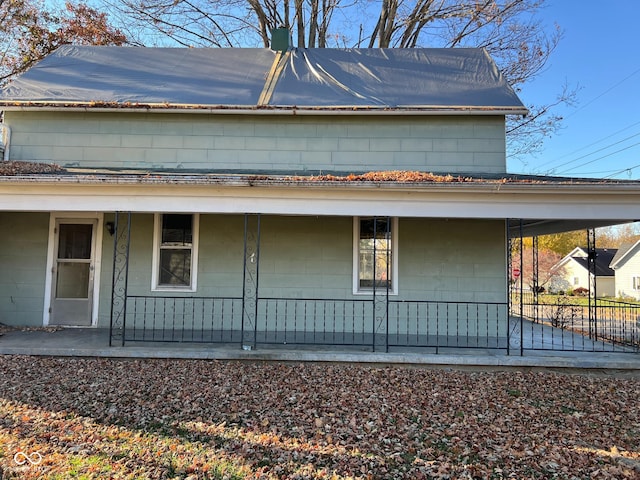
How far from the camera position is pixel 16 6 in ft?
47.5

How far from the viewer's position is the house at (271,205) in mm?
6332

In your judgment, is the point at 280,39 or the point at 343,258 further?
the point at 280,39

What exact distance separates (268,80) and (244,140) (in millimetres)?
1930

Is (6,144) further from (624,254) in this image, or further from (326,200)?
(624,254)

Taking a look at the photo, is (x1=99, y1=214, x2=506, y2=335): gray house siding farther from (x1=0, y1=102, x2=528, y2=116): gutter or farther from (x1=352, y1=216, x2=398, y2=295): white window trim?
(x1=0, y1=102, x2=528, y2=116): gutter

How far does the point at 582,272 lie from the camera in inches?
1639

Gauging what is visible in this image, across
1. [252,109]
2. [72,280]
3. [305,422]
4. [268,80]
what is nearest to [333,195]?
[305,422]

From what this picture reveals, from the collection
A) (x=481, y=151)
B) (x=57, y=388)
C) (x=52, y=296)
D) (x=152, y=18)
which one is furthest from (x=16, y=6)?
(x=481, y=151)

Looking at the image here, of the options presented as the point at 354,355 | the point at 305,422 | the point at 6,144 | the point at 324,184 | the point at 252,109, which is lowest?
the point at 305,422

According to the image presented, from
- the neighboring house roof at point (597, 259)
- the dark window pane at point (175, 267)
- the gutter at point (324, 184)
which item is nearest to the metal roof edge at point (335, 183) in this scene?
the gutter at point (324, 184)

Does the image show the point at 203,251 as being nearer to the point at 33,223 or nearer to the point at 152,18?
the point at 33,223

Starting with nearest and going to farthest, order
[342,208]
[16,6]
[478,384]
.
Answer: [478,384], [342,208], [16,6]

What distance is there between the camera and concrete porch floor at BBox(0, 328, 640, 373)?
20.0 ft

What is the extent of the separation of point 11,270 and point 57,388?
14.3ft
